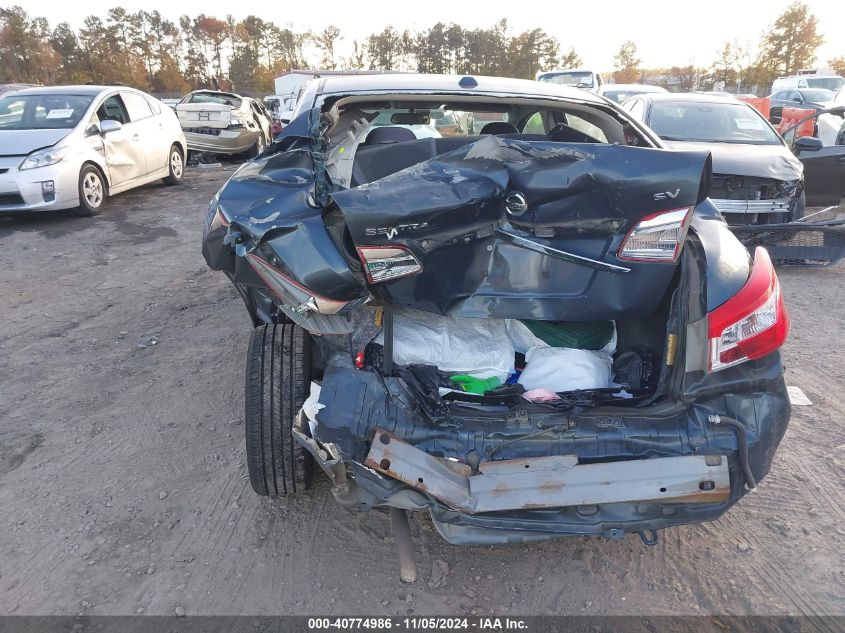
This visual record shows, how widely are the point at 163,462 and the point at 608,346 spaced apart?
2230mm

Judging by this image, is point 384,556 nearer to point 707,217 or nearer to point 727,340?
point 727,340

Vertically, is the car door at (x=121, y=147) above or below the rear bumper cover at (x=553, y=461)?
above

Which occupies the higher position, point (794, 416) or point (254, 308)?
point (254, 308)

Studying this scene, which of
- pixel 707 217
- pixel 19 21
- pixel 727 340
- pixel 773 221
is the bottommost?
pixel 773 221

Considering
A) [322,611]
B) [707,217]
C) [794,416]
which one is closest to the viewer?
[322,611]

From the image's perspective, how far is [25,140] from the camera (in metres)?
7.15

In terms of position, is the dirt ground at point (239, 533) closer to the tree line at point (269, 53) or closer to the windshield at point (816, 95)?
the windshield at point (816, 95)

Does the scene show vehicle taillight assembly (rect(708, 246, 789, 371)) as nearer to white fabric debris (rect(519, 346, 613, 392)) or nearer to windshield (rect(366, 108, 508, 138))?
white fabric debris (rect(519, 346, 613, 392))

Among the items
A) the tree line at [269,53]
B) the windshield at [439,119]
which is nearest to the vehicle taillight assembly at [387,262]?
the windshield at [439,119]

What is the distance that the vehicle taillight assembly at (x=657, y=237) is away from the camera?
2.06m

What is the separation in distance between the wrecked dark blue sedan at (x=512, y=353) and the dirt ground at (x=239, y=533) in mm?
282

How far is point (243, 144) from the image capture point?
1341cm

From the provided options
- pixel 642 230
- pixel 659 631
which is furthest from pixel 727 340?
pixel 659 631

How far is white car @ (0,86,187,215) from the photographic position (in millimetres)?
6887
